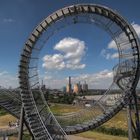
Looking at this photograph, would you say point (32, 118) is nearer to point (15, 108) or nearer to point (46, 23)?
point (15, 108)

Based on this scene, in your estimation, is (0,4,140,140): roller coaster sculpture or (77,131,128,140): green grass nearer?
(0,4,140,140): roller coaster sculpture

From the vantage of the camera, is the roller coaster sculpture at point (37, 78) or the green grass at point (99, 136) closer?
the roller coaster sculpture at point (37, 78)

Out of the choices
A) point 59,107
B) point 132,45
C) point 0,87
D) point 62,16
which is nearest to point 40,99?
point 0,87

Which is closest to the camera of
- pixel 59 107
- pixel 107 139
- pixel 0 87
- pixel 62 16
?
pixel 62 16

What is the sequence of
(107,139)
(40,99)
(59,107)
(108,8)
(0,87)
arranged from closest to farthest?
(108,8) < (40,99) < (0,87) < (107,139) < (59,107)

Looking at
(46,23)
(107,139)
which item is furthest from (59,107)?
(46,23)

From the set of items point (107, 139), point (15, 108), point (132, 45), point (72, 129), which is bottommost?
point (107, 139)

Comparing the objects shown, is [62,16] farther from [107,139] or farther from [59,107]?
[59,107]

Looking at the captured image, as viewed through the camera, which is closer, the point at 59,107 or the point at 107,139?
the point at 107,139

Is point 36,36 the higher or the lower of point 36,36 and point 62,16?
the lower

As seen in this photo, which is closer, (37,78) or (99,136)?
(37,78)
